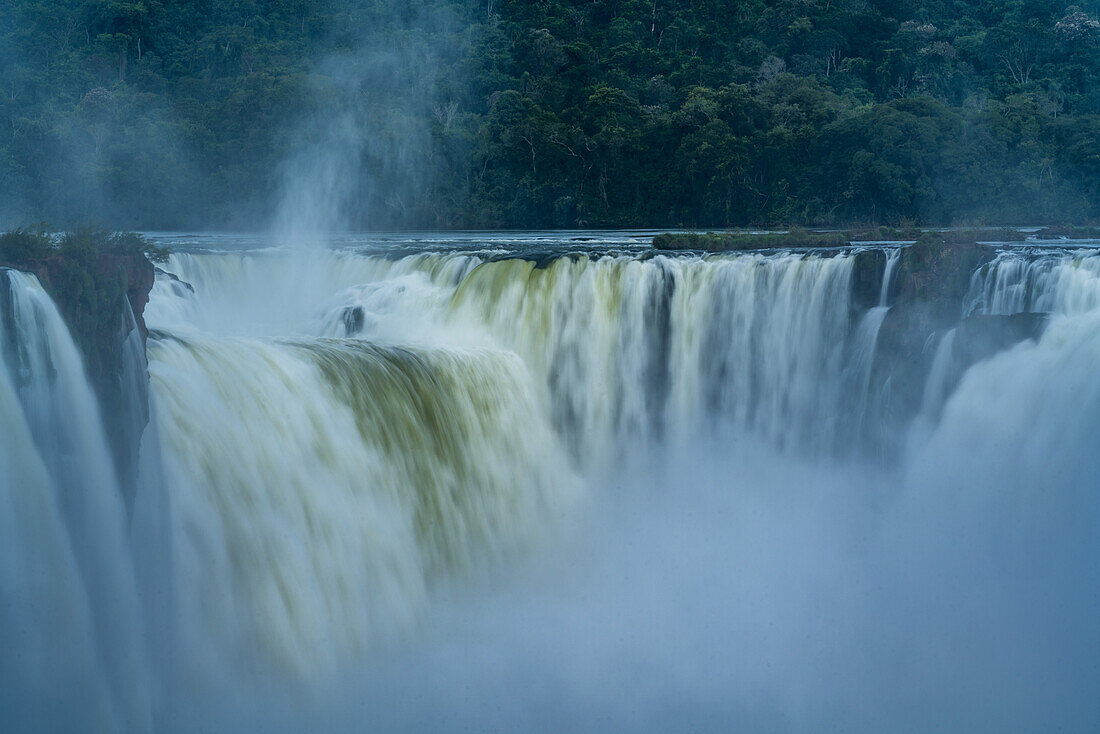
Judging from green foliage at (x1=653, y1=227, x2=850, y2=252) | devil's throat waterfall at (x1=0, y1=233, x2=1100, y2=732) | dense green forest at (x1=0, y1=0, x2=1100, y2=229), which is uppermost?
dense green forest at (x1=0, y1=0, x2=1100, y2=229)

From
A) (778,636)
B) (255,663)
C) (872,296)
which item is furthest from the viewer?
(872,296)

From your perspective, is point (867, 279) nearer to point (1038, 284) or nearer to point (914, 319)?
point (914, 319)

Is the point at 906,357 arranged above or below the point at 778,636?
above

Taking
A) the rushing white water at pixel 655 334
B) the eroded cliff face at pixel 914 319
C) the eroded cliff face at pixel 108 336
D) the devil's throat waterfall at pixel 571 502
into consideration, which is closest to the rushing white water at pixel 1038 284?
the devil's throat waterfall at pixel 571 502

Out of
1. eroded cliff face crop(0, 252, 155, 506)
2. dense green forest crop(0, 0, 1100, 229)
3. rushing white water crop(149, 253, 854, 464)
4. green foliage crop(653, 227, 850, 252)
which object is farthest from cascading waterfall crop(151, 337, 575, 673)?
dense green forest crop(0, 0, 1100, 229)

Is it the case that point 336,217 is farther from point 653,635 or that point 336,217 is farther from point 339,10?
point 653,635

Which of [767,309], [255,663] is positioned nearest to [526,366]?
[767,309]

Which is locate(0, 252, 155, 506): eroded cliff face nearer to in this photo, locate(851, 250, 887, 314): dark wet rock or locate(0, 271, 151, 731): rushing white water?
locate(0, 271, 151, 731): rushing white water

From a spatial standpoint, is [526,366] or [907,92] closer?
[526,366]
